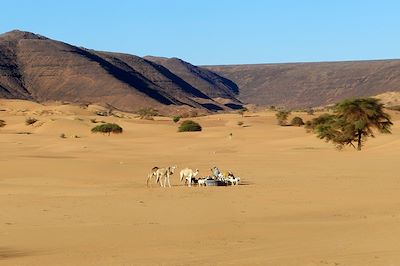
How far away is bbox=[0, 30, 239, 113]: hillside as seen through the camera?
134m

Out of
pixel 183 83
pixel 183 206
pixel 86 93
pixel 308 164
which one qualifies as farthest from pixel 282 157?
pixel 183 83

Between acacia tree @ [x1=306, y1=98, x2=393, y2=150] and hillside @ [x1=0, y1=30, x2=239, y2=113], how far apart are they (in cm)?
8178

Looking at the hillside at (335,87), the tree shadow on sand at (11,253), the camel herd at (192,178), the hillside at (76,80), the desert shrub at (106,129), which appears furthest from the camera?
the hillside at (335,87)

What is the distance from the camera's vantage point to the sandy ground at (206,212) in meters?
10.8

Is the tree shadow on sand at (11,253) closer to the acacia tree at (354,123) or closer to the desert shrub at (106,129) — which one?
the acacia tree at (354,123)

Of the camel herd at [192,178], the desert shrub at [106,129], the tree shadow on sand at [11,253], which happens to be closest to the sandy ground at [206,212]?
the tree shadow on sand at [11,253]

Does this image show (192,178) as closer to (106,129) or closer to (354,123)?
(354,123)

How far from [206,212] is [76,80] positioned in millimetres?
126721

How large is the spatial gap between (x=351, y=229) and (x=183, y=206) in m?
5.05

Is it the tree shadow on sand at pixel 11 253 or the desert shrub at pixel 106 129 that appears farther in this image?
the desert shrub at pixel 106 129

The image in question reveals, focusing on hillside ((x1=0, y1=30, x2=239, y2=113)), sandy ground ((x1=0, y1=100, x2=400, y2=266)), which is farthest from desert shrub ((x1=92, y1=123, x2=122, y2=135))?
hillside ((x1=0, y1=30, x2=239, y2=113))

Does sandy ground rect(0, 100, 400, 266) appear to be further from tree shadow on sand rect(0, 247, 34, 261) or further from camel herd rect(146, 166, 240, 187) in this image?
camel herd rect(146, 166, 240, 187)

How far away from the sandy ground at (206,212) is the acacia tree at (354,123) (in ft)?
13.7

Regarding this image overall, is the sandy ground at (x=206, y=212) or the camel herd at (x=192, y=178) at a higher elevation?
the camel herd at (x=192, y=178)
